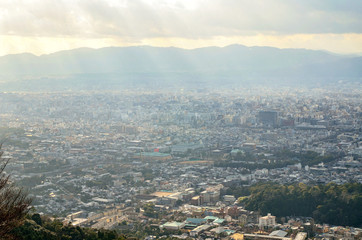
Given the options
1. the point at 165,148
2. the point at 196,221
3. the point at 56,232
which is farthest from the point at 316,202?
the point at 165,148

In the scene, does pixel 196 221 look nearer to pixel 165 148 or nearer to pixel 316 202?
pixel 316 202

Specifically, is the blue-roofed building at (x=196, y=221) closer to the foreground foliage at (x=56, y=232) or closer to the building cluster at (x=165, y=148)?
the building cluster at (x=165, y=148)

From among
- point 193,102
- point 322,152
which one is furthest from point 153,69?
point 322,152

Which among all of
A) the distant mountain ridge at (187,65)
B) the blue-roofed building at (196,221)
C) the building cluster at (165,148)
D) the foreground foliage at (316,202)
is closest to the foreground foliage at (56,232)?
the blue-roofed building at (196,221)

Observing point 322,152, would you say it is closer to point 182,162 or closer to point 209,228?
point 182,162

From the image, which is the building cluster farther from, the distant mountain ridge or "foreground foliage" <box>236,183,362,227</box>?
the distant mountain ridge

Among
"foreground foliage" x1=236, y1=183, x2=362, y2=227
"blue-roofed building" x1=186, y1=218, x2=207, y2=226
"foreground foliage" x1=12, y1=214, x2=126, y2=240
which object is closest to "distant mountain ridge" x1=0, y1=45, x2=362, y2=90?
"foreground foliage" x1=236, y1=183, x2=362, y2=227
